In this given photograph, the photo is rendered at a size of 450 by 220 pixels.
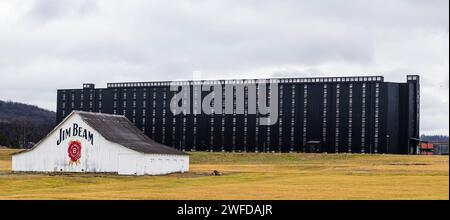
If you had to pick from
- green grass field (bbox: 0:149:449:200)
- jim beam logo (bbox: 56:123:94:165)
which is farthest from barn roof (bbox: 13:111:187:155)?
green grass field (bbox: 0:149:449:200)

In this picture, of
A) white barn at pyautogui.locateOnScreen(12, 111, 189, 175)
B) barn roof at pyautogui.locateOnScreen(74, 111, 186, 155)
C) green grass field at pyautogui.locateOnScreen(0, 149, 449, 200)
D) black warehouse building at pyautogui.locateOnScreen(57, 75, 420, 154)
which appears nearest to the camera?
green grass field at pyautogui.locateOnScreen(0, 149, 449, 200)

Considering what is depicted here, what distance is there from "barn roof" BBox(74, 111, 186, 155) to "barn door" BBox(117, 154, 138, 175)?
3.71 ft

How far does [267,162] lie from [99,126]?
52.5 m

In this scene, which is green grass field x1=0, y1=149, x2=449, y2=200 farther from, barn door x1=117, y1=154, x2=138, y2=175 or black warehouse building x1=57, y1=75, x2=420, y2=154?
black warehouse building x1=57, y1=75, x2=420, y2=154

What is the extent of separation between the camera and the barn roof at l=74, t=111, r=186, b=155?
8825 cm

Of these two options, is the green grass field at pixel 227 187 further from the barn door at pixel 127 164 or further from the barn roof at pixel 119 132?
the barn roof at pixel 119 132

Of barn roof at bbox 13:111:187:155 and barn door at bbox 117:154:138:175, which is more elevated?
barn roof at bbox 13:111:187:155

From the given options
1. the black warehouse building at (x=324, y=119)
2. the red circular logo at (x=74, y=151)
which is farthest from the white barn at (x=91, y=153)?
the black warehouse building at (x=324, y=119)

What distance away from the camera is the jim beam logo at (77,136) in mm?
87875

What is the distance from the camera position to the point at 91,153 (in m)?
87.7

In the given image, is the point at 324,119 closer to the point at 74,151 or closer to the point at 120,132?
the point at 120,132
